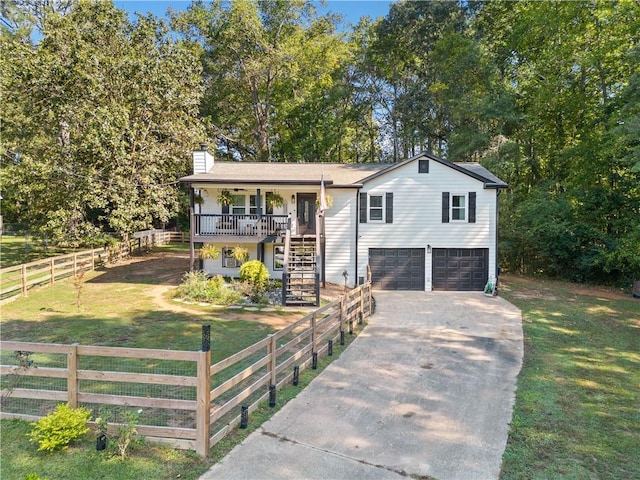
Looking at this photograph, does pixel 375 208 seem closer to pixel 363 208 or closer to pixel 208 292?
pixel 363 208

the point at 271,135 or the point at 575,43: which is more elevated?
the point at 575,43

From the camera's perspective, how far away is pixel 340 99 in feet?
104

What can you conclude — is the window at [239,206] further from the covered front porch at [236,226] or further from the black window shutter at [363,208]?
the black window shutter at [363,208]

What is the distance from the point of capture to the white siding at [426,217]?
17438 millimetres

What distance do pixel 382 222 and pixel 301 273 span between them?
507cm

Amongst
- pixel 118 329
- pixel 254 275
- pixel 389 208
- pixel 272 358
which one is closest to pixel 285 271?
pixel 254 275

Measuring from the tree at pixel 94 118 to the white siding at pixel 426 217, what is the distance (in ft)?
39.6

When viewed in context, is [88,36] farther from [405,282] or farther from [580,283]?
[580,283]

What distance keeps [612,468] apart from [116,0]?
1132 inches

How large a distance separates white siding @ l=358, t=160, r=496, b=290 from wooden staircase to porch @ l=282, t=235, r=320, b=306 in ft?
8.99

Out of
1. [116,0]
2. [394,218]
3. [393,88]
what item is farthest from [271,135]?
[394,218]

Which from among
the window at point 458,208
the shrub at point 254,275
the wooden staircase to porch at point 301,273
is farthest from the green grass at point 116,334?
the window at point 458,208

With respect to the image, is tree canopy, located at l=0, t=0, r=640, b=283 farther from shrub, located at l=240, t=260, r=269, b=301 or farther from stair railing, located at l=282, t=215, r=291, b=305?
stair railing, located at l=282, t=215, r=291, b=305

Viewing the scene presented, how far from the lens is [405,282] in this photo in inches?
703
